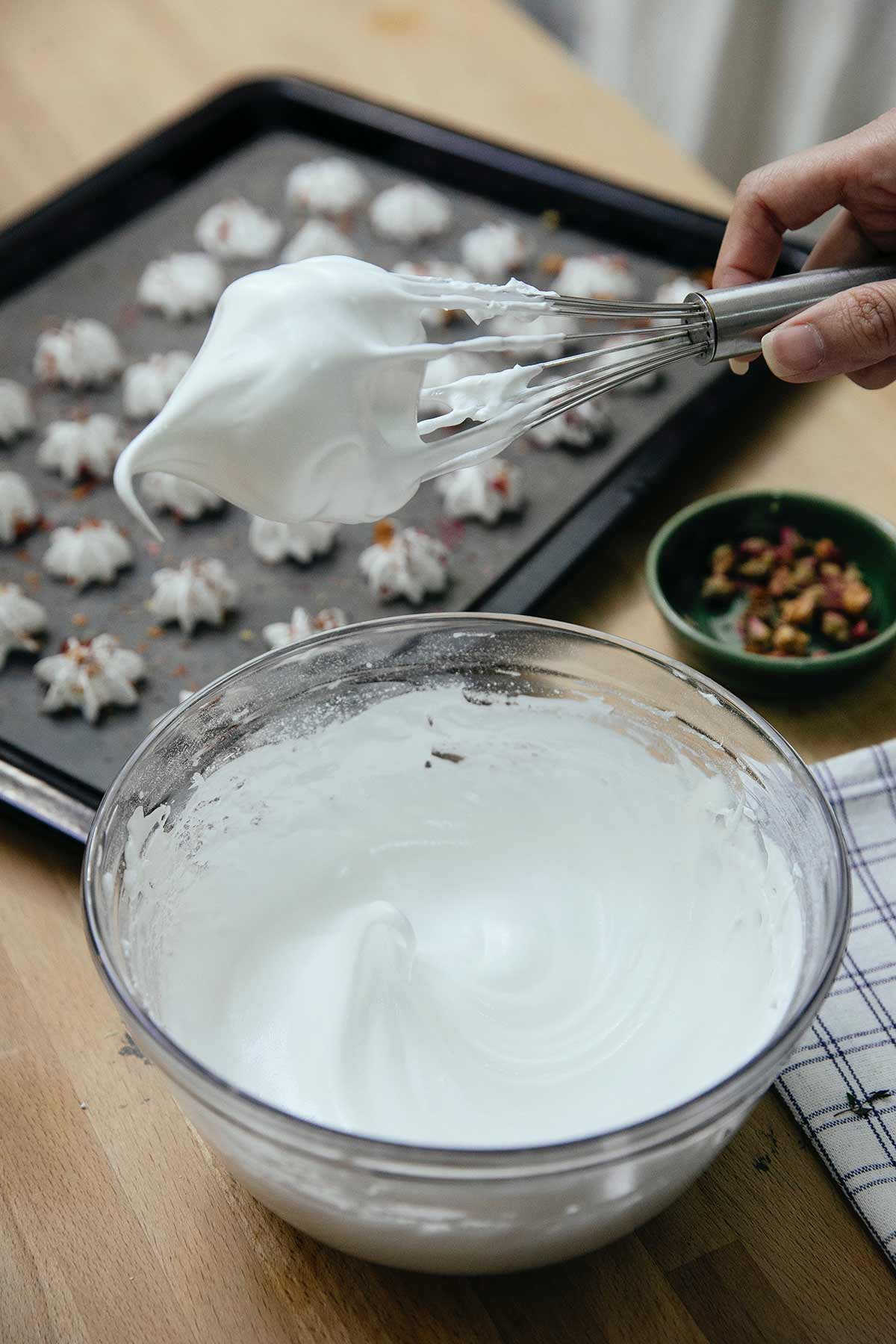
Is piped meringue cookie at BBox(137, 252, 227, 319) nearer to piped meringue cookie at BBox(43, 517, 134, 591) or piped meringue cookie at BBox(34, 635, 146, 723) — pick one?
piped meringue cookie at BBox(43, 517, 134, 591)

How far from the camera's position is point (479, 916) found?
0.84 m

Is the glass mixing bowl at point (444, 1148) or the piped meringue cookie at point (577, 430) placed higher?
the glass mixing bowl at point (444, 1148)

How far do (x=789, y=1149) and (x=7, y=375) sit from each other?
1.18 meters

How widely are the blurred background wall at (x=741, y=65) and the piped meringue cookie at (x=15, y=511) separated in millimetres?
1493

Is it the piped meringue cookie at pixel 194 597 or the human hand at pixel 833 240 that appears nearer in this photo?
the human hand at pixel 833 240

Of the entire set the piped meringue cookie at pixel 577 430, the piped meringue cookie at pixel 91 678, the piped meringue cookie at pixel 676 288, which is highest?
→ the piped meringue cookie at pixel 676 288

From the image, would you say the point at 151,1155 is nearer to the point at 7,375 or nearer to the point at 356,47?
the point at 7,375

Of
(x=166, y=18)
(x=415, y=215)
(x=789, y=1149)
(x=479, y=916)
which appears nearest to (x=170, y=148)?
(x=415, y=215)

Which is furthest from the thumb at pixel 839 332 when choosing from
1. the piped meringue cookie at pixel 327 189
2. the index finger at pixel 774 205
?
the piped meringue cookie at pixel 327 189

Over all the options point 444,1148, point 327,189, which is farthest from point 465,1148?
point 327,189

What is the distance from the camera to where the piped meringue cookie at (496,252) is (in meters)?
1.55

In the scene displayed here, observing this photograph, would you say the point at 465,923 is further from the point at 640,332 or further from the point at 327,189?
the point at 327,189

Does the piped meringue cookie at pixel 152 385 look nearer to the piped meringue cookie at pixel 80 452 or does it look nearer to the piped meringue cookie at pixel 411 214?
the piped meringue cookie at pixel 80 452

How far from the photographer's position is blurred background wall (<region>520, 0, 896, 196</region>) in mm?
2023
